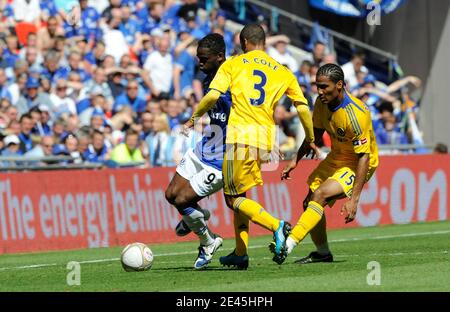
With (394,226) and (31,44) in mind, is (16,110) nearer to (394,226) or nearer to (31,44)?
(31,44)

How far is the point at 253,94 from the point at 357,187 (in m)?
1.46

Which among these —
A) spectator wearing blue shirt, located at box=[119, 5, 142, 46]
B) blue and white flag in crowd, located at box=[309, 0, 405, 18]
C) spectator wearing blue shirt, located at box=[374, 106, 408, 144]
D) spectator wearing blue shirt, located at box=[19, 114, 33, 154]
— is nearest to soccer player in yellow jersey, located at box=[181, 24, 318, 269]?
spectator wearing blue shirt, located at box=[19, 114, 33, 154]

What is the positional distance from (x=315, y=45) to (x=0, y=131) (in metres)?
8.95

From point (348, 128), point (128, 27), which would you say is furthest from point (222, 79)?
point (128, 27)

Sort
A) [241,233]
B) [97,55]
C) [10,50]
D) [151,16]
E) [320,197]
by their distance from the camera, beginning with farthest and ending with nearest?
1. [151,16]
2. [97,55]
3. [10,50]
4. [241,233]
5. [320,197]

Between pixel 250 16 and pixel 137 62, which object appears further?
pixel 250 16

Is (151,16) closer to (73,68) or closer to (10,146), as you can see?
(73,68)

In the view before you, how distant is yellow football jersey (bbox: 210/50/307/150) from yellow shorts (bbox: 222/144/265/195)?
0.26 feet

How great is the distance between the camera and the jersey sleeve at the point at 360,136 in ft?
40.2

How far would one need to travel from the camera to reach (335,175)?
12453mm

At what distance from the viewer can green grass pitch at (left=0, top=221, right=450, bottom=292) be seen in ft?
34.2

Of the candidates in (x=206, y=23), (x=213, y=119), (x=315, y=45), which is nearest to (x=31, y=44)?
(x=206, y=23)

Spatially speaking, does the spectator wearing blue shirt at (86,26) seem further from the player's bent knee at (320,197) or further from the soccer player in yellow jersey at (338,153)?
the player's bent knee at (320,197)

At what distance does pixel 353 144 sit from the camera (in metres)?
12.4
